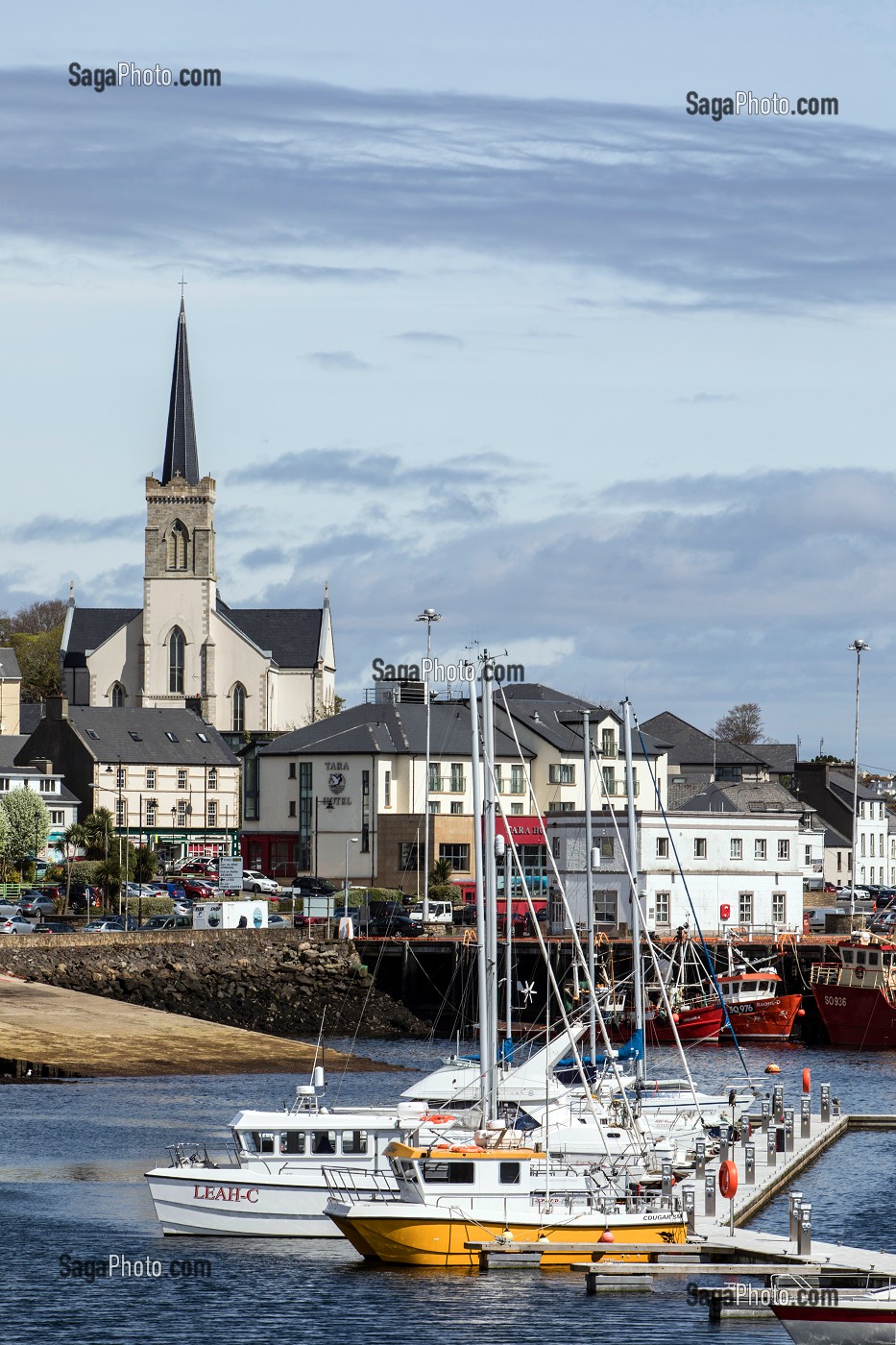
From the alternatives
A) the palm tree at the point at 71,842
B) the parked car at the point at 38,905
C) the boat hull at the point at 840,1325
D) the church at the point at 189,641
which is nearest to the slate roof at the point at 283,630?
the church at the point at 189,641

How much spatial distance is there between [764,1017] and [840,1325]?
53819 mm

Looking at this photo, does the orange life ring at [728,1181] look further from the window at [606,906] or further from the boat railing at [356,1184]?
the window at [606,906]

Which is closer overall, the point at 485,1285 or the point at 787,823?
the point at 485,1285

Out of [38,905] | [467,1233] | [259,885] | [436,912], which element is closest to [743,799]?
[436,912]

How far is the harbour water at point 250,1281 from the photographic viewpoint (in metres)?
33.7

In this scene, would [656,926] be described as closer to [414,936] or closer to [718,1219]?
[414,936]

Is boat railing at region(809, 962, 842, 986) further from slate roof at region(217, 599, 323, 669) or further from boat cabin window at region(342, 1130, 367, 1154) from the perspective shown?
slate roof at region(217, 599, 323, 669)

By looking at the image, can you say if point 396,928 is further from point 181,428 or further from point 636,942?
point 181,428

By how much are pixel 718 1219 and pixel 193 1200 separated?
33.1 feet

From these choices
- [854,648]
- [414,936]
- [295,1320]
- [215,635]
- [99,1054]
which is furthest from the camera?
[215,635]

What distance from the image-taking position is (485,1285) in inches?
1410

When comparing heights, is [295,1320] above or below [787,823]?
below

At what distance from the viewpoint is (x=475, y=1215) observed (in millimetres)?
36719

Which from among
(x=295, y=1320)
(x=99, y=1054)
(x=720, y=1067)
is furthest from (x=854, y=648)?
(x=295, y=1320)
